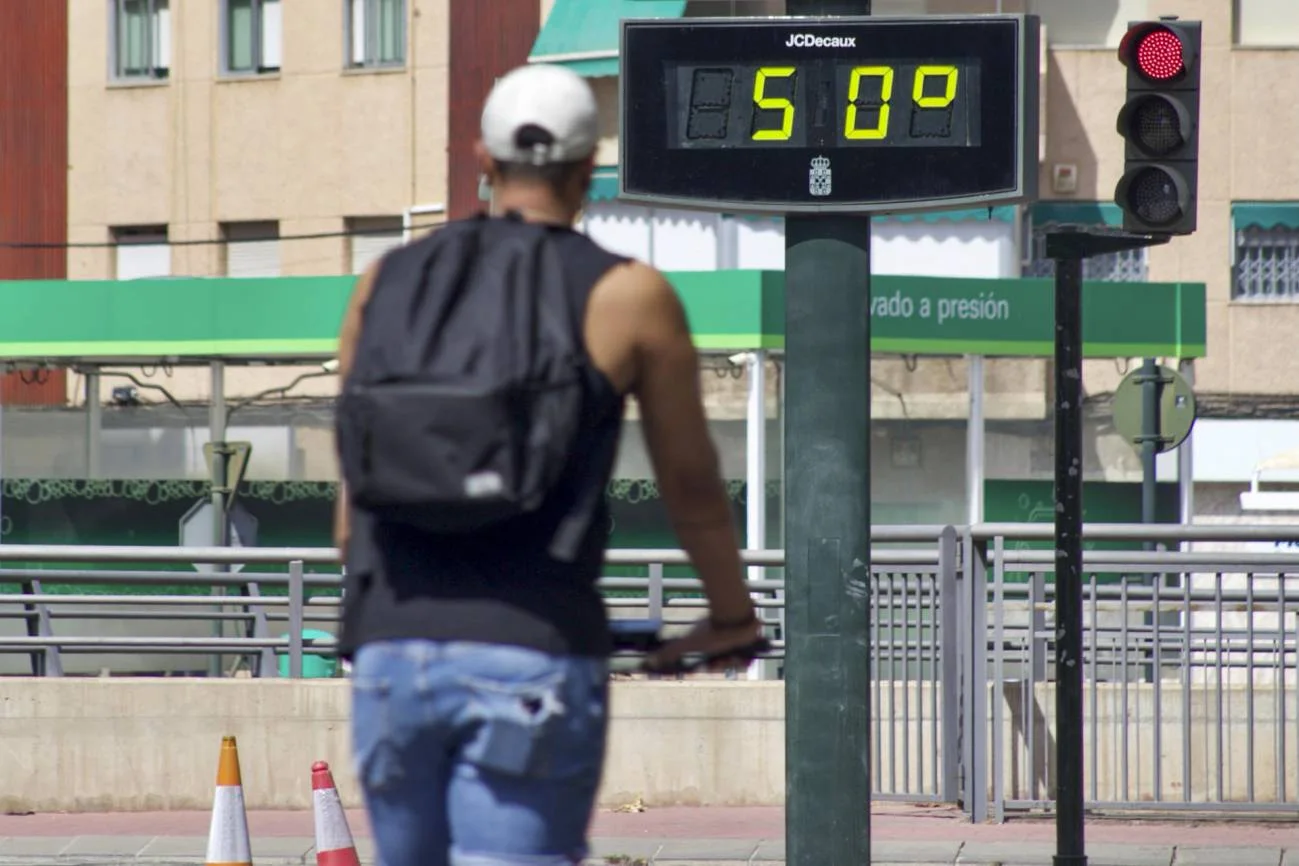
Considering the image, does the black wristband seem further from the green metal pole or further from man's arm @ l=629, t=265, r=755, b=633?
the green metal pole

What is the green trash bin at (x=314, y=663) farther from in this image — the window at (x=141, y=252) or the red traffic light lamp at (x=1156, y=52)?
the window at (x=141, y=252)

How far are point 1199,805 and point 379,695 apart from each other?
24.0ft

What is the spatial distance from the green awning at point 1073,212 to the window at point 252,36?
390 inches

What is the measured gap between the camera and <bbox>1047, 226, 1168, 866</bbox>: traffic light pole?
7469 millimetres

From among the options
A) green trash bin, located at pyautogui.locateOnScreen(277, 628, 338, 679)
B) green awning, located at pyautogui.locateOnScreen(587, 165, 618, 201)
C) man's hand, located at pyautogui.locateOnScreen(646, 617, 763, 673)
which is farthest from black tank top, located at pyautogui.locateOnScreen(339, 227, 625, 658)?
green awning, located at pyautogui.locateOnScreen(587, 165, 618, 201)

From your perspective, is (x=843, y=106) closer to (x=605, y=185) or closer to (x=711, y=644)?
(x=711, y=644)

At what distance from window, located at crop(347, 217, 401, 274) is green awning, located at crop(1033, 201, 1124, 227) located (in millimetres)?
7925

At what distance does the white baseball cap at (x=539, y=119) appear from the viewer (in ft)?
11.3

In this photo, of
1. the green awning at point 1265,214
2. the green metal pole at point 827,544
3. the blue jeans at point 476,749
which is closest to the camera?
the blue jeans at point 476,749

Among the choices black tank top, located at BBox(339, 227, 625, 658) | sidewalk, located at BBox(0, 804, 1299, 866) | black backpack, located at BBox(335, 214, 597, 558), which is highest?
black backpack, located at BBox(335, 214, 597, 558)

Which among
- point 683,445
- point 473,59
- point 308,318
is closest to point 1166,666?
point 683,445

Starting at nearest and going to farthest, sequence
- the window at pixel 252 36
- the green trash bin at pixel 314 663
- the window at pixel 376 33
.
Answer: the green trash bin at pixel 314 663 → the window at pixel 376 33 → the window at pixel 252 36

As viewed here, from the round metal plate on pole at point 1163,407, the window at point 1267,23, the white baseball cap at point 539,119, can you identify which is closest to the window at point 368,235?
the window at point 1267,23

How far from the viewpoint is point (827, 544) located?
21.8 feet
